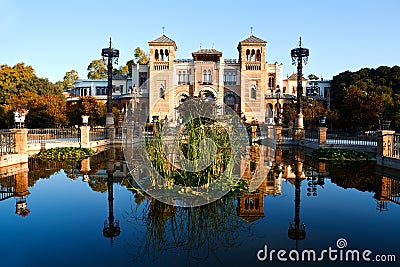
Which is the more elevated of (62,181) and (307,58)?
(307,58)

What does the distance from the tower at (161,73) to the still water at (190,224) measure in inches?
1203

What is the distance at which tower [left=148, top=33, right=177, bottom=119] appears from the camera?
37.5 meters

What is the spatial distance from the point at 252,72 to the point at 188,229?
34843mm

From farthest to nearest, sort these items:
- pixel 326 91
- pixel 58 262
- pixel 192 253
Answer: pixel 326 91, pixel 192 253, pixel 58 262

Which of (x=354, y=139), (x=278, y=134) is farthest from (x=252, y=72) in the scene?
(x=354, y=139)

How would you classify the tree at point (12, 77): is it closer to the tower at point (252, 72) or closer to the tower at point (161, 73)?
the tower at point (161, 73)

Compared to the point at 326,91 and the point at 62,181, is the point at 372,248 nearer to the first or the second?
the point at 62,181

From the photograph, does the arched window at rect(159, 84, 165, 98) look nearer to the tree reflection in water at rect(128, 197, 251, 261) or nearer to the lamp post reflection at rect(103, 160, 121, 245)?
the lamp post reflection at rect(103, 160, 121, 245)

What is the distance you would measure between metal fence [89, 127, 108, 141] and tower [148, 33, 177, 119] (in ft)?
61.1

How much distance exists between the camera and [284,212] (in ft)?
16.5

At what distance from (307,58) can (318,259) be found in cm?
1705

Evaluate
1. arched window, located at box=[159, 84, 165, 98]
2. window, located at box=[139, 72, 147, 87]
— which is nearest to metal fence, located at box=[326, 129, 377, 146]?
arched window, located at box=[159, 84, 165, 98]

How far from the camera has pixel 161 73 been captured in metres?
38.3

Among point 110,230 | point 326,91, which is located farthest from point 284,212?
point 326,91
